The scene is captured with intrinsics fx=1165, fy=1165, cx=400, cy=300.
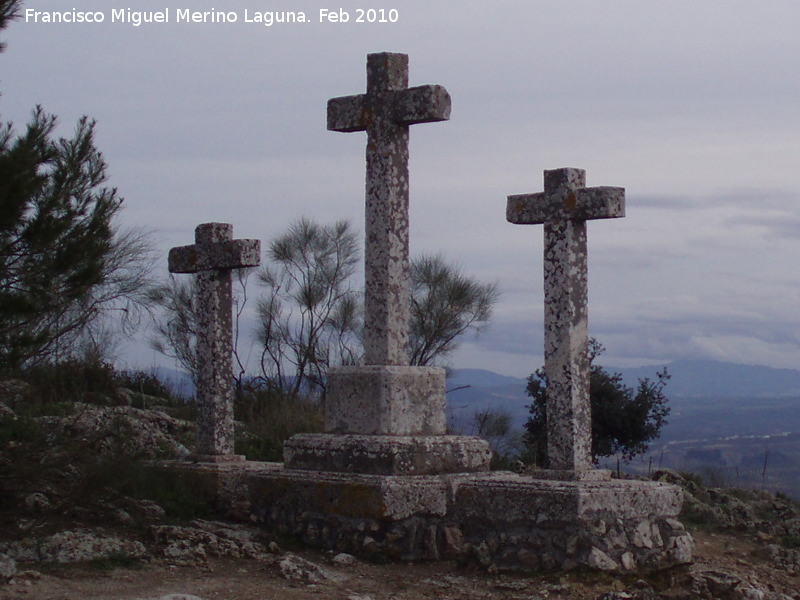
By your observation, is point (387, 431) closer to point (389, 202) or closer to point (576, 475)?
point (576, 475)

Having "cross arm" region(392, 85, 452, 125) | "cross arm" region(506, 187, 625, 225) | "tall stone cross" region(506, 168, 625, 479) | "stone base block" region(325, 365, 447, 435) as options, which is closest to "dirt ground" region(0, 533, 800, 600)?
"tall stone cross" region(506, 168, 625, 479)

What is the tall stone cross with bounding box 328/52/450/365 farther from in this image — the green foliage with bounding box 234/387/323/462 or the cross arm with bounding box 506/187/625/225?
the green foliage with bounding box 234/387/323/462

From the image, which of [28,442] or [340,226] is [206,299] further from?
[340,226]

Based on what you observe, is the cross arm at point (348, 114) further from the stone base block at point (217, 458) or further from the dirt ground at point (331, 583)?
the dirt ground at point (331, 583)

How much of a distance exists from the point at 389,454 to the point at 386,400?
49 centimetres

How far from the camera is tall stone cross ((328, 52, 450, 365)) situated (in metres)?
9.87

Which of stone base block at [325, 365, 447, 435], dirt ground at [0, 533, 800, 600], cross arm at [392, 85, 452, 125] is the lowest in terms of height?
dirt ground at [0, 533, 800, 600]

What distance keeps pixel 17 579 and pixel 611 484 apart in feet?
13.9

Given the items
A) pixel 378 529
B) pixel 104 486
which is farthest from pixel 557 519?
pixel 104 486

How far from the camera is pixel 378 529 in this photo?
920cm

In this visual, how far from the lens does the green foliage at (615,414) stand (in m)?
17.7

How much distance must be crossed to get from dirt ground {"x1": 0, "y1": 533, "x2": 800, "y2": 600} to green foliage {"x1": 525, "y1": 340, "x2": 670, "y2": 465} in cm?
853

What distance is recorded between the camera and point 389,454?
930 cm

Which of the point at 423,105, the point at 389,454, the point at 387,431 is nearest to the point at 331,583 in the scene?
the point at 389,454
